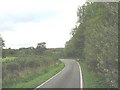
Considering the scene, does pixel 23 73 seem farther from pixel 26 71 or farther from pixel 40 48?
pixel 40 48

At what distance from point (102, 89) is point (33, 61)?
111 ft

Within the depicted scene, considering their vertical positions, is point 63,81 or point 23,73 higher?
point 23,73

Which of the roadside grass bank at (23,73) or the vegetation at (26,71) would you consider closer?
the roadside grass bank at (23,73)

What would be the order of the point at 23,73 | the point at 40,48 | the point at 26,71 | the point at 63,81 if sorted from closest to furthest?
the point at 63,81, the point at 23,73, the point at 26,71, the point at 40,48

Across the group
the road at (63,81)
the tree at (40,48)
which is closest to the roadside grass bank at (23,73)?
the road at (63,81)

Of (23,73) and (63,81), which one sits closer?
(63,81)

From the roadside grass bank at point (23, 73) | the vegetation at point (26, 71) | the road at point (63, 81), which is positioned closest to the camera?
the road at point (63, 81)

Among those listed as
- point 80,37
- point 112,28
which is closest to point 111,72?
point 112,28

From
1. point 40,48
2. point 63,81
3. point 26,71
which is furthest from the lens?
point 40,48

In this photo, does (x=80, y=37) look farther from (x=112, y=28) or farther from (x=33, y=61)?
(x=112, y=28)

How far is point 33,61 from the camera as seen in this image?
57.1m

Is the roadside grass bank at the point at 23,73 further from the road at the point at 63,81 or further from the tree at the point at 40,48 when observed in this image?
the tree at the point at 40,48

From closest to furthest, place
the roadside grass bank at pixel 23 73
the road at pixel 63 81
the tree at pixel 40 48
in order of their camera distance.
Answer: the road at pixel 63 81 < the roadside grass bank at pixel 23 73 < the tree at pixel 40 48

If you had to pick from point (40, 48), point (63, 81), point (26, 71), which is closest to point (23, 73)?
point (26, 71)
